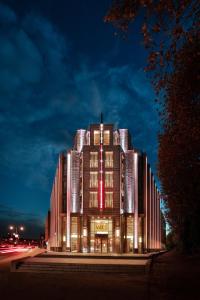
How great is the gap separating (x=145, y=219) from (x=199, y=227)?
16.4 meters

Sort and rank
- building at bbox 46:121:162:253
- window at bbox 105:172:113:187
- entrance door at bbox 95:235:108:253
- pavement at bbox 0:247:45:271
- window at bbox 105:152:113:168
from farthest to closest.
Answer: window at bbox 105:152:113:168, window at bbox 105:172:113:187, building at bbox 46:121:162:253, entrance door at bbox 95:235:108:253, pavement at bbox 0:247:45:271

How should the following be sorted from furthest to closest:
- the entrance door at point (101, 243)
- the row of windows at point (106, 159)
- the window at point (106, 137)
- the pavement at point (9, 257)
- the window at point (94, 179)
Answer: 1. the window at point (106, 137)
2. the row of windows at point (106, 159)
3. the window at point (94, 179)
4. the entrance door at point (101, 243)
5. the pavement at point (9, 257)

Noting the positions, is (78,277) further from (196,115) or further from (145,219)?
(145,219)

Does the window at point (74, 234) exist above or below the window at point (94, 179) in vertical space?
below

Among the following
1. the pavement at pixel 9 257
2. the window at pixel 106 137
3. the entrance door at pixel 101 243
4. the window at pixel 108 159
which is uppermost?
the window at pixel 106 137

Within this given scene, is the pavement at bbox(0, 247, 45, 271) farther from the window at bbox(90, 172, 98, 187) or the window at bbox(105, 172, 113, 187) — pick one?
the window at bbox(105, 172, 113, 187)

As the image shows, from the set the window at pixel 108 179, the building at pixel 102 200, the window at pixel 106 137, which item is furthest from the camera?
the window at pixel 106 137

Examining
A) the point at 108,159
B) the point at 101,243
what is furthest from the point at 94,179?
the point at 101,243

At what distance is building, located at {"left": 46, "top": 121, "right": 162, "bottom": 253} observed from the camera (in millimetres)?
65125

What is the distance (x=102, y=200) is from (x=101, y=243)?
5860 millimetres

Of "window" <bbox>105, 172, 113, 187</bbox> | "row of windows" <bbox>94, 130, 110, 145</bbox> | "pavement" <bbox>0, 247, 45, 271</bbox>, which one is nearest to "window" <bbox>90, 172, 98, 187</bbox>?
"window" <bbox>105, 172, 113, 187</bbox>

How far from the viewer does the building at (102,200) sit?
65.1 m

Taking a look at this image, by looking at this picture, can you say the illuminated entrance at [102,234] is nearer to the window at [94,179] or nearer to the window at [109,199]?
the window at [109,199]

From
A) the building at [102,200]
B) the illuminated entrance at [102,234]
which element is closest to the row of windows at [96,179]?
the building at [102,200]
